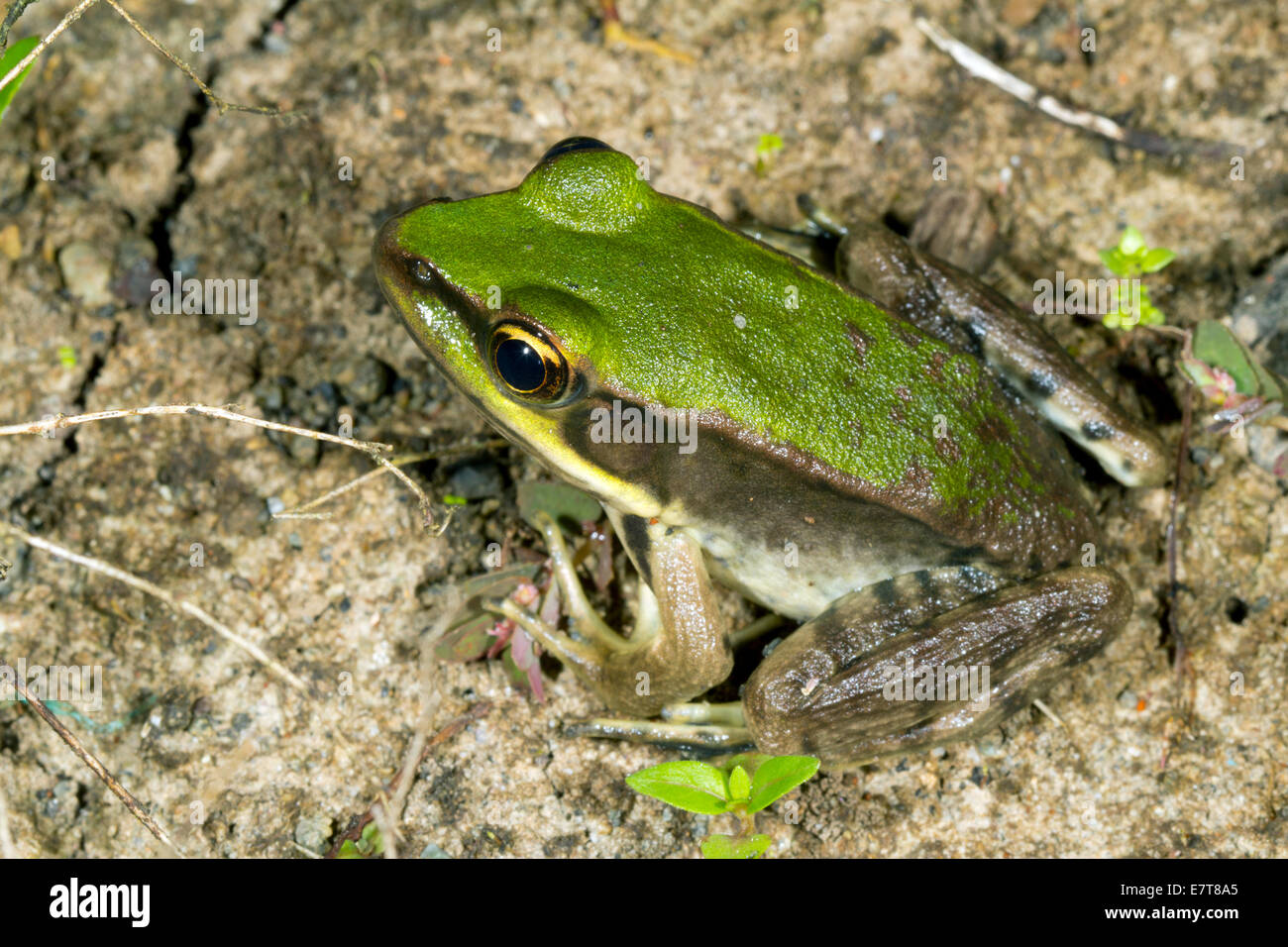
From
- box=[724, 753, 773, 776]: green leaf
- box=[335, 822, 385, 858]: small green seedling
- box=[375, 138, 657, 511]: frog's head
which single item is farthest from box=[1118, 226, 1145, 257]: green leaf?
box=[335, 822, 385, 858]: small green seedling

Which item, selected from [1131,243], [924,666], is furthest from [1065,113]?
[924,666]

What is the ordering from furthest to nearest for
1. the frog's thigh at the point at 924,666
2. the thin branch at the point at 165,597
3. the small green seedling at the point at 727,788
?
the thin branch at the point at 165,597
the frog's thigh at the point at 924,666
the small green seedling at the point at 727,788

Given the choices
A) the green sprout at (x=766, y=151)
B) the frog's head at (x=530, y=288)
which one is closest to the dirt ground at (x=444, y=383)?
the green sprout at (x=766, y=151)

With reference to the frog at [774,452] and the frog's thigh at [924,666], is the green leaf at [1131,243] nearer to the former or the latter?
the frog at [774,452]

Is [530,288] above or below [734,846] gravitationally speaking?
above

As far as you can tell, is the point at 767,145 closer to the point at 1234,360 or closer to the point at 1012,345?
the point at 1012,345

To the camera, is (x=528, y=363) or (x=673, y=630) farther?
(x=673, y=630)
